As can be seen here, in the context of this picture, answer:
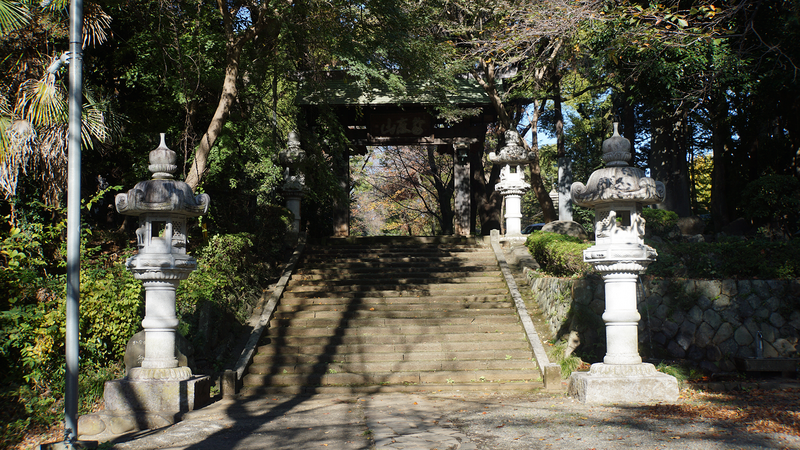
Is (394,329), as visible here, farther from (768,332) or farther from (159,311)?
(768,332)

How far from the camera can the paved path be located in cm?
528

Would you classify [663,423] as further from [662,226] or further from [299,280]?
[662,226]

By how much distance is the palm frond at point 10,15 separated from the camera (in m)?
7.52

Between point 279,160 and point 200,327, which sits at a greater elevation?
point 279,160

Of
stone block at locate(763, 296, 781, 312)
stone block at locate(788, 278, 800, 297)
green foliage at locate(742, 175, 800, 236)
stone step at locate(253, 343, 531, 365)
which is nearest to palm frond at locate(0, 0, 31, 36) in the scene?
stone step at locate(253, 343, 531, 365)

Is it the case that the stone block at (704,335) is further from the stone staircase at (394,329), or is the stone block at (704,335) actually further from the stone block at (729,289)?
the stone staircase at (394,329)

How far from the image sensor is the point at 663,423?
5.89 meters

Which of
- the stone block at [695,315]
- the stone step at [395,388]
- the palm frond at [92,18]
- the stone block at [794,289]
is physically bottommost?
the stone step at [395,388]

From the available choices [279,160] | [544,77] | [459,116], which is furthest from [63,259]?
[544,77]

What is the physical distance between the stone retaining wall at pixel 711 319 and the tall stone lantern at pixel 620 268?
2160 millimetres

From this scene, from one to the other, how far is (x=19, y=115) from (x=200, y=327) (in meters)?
4.02

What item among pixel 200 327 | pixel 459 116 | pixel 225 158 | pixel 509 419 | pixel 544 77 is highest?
pixel 544 77

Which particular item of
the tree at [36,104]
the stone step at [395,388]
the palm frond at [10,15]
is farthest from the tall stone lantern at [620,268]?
the palm frond at [10,15]

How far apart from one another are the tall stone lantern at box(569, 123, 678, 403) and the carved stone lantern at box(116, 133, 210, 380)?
16.3 ft
